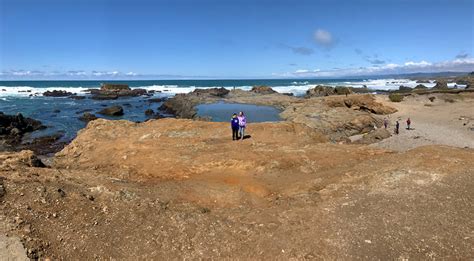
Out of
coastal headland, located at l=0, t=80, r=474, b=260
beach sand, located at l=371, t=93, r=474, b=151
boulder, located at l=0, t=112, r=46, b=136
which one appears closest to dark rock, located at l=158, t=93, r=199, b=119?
boulder, located at l=0, t=112, r=46, b=136

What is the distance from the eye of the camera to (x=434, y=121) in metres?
42.4

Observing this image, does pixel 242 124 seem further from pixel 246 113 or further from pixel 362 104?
pixel 362 104

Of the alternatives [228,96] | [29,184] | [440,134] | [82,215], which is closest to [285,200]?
[82,215]

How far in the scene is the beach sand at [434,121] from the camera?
3209cm

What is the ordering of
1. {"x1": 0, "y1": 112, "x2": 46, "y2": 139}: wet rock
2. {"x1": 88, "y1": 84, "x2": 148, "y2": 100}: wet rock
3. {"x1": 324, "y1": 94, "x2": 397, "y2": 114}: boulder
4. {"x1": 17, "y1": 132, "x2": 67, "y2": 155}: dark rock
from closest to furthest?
{"x1": 17, "y1": 132, "x2": 67, "y2": 155}: dark rock, {"x1": 0, "y1": 112, "x2": 46, "y2": 139}: wet rock, {"x1": 324, "y1": 94, "x2": 397, "y2": 114}: boulder, {"x1": 88, "y1": 84, "x2": 148, "y2": 100}: wet rock

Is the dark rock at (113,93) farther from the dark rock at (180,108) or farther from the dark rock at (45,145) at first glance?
the dark rock at (45,145)

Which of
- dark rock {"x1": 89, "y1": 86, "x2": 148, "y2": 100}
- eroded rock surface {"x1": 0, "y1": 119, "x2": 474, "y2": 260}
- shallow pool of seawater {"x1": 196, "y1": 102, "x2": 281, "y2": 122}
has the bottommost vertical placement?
shallow pool of seawater {"x1": 196, "y1": 102, "x2": 281, "y2": 122}

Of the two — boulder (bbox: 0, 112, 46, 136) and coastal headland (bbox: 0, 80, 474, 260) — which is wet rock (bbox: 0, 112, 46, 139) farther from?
coastal headland (bbox: 0, 80, 474, 260)

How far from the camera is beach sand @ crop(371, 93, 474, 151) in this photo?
32.1 metres

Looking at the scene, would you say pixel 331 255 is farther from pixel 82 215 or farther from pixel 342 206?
pixel 82 215

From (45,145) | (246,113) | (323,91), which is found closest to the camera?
(45,145)

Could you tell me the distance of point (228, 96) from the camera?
80.6 m

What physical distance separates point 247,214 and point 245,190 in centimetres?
215

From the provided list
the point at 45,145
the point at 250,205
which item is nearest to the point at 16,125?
the point at 45,145
